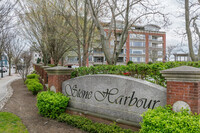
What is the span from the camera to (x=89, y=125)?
529 cm

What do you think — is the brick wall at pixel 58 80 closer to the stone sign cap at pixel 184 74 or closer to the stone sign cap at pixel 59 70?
the stone sign cap at pixel 59 70

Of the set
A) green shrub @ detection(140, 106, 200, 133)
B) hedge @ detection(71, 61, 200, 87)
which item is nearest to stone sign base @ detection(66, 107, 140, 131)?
green shrub @ detection(140, 106, 200, 133)

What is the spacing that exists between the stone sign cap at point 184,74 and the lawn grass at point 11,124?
472 cm

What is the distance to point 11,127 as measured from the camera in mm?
5555

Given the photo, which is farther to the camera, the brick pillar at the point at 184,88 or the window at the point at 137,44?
the window at the point at 137,44

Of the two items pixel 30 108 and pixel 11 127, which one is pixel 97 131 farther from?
pixel 30 108

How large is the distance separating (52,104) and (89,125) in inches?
76.0

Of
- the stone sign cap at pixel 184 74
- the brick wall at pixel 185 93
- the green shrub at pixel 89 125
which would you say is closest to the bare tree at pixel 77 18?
the green shrub at pixel 89 125

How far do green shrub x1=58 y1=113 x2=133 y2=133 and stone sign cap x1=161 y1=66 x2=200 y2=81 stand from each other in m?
1.92

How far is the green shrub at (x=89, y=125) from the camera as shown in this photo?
15.6 feet

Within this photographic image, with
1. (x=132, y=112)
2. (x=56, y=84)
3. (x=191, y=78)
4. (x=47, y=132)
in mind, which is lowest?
(x=47, y=132)

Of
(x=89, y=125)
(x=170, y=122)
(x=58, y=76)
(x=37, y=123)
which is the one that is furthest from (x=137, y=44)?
(x=170, y=122)

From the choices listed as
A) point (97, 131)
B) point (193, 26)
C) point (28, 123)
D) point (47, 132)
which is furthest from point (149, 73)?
point (193, 26)

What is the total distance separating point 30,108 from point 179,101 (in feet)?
22.8
